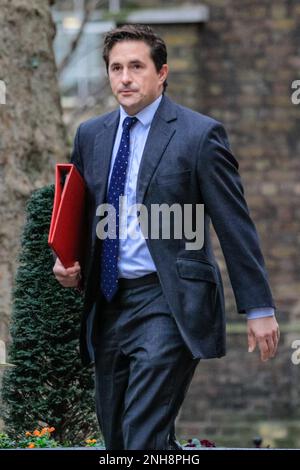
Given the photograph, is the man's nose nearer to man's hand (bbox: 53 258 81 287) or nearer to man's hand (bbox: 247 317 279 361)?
man's hand (bbox: 53 258 81 287)

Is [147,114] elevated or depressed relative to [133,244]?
elevated

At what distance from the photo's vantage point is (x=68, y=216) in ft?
18.1

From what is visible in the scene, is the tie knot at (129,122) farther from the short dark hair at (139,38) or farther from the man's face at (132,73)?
the short dark hair at (139,38)

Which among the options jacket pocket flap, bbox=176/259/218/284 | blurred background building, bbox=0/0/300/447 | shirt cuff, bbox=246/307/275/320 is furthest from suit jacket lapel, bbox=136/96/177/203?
blurred background building, bbox=0/0/300/447

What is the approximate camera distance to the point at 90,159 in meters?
5.66

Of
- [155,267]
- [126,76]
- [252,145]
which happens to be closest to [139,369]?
[155,267]

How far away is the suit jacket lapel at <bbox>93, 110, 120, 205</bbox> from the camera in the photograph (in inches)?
218

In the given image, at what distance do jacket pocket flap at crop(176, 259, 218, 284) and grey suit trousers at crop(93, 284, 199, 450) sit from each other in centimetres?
11

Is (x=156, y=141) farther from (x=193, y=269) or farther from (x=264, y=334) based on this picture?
(x=264, y=334)

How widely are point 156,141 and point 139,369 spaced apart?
2.74 ft

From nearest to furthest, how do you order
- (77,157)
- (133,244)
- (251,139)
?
(133,244), (77,157), (251,139)

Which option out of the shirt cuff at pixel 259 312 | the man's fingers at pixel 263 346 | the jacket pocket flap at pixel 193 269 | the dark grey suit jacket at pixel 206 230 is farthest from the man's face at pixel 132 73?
the man's fingers at pixel 263 346

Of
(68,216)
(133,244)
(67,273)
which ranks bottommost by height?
(67,273)
